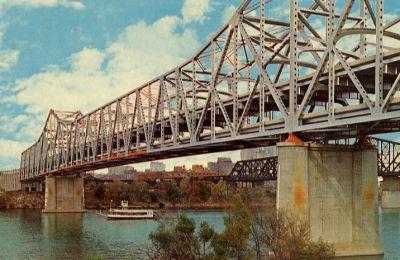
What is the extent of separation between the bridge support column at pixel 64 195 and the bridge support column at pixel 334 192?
316 ft

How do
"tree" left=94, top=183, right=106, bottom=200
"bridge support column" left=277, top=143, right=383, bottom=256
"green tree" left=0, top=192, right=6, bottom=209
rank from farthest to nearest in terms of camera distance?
"tree" left=94, top=183, right=106, bottom=200 → "green tree" left=0, top=192, right=6, bottom=209 → "bridge support column" left=277, top=143, right=383, bottom=256

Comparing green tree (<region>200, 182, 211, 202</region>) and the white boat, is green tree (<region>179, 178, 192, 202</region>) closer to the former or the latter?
green tree (<region>200, 182, 211, 202</region>)

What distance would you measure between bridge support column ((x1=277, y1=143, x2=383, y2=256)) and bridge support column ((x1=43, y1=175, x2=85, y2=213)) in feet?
316

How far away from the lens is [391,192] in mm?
181375

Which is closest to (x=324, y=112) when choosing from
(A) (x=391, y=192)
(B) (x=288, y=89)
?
(B) (x=288, y=89)

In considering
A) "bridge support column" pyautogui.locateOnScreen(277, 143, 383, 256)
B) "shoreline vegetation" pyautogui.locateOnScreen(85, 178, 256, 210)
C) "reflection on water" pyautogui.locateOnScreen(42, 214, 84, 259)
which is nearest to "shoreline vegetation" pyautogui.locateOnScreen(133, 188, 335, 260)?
"bridge support column" pyautogui.locateOnScreen(277, 143, 383, 256)

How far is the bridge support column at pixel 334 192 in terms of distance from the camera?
1710 inches

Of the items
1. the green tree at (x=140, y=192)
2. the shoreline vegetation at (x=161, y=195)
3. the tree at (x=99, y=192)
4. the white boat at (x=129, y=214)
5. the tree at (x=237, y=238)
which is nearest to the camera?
the tree at (x=237, y=238)

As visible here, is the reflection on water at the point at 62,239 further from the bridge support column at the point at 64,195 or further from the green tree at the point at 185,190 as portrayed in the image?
the green tree at the point at 185,190

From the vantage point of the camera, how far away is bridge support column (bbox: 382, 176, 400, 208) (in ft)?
573

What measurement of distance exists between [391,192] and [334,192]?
143302 millimetres

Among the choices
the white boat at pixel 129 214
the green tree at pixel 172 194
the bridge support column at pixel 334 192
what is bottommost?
the white boat at pixel 129 214

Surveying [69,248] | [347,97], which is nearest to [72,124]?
[69,248]

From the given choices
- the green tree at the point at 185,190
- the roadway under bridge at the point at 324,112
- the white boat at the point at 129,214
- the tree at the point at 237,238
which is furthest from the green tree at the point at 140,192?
the tree at the point at 237,238
